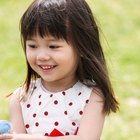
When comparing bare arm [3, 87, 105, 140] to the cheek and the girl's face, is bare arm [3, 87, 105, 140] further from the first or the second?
the cheek

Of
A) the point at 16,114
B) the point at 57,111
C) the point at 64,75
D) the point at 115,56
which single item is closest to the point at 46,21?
the point at 64,75

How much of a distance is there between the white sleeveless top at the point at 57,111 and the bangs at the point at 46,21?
0.32m

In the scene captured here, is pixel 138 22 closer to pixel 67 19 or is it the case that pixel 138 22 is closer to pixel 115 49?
pixel 115 49

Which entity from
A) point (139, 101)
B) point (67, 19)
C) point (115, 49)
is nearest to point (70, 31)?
point (67, 19)

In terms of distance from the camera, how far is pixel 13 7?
9.73 meters

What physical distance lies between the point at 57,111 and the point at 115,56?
432 centimetres

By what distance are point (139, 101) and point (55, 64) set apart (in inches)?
118

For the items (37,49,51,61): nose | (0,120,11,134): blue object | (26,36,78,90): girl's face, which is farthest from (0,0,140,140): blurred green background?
(0,120,11,134): blue object

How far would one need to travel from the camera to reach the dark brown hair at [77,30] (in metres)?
3.09

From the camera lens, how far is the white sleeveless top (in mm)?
3189

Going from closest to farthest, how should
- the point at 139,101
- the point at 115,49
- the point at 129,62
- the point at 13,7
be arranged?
the point at 139,101
the point at 129,62
the point at 115,49
the point at 13,7

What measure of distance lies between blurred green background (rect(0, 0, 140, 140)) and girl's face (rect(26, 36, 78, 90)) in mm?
792

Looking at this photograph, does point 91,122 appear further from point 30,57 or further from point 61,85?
point 30,57

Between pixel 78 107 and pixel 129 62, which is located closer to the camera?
pixel 78 107
